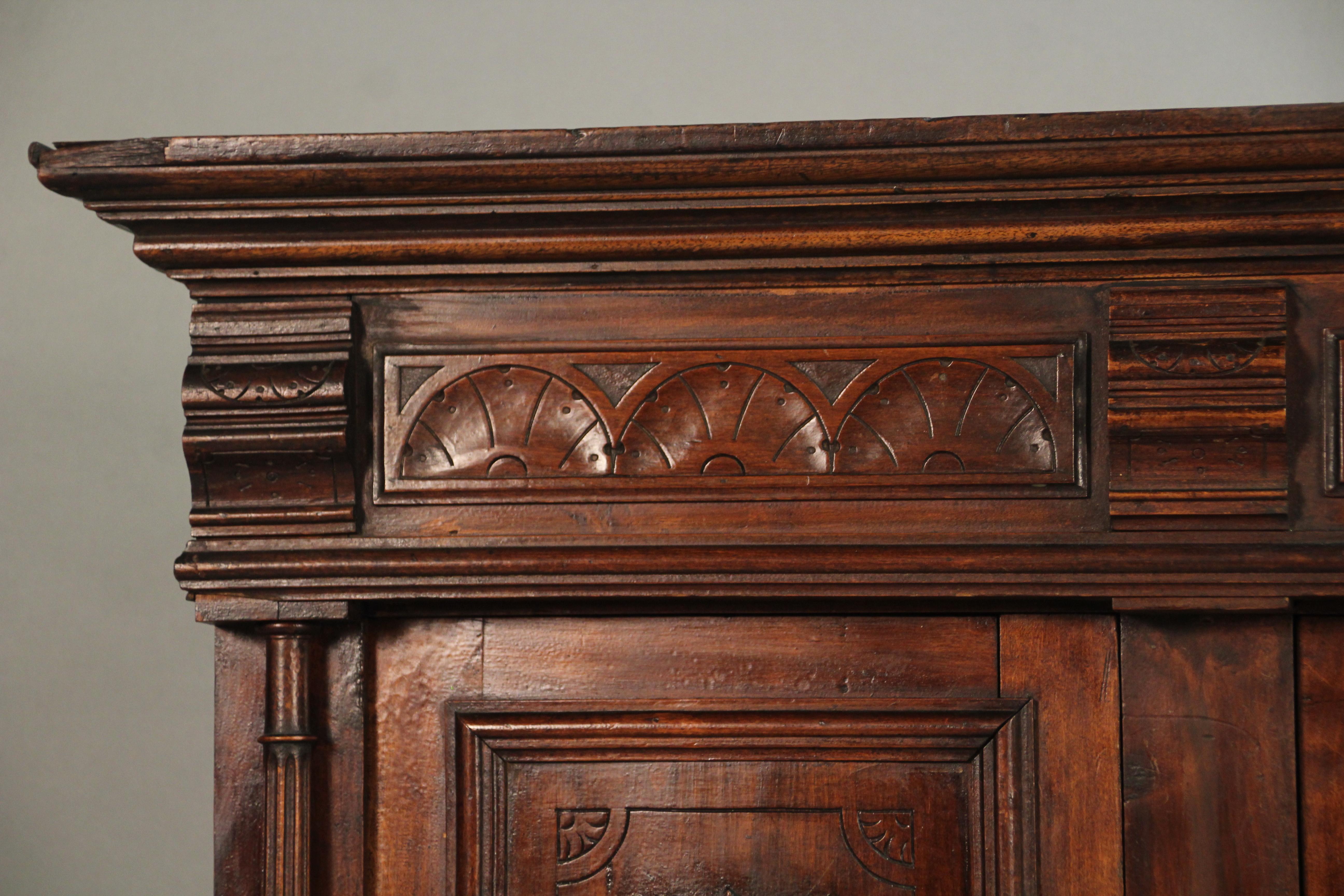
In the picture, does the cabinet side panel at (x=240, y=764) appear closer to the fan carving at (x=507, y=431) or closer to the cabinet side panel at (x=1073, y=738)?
the fan carving at (x=507, y=431)

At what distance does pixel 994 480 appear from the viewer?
3.11 ft

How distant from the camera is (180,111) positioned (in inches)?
65.5

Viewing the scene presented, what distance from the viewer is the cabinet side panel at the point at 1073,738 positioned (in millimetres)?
948

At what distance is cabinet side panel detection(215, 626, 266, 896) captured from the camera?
967mm

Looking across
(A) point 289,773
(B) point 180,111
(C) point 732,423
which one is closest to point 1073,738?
(C) point 732,423

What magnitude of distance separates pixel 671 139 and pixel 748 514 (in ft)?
1.02

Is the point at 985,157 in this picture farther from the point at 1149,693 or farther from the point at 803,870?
the point at 803,870

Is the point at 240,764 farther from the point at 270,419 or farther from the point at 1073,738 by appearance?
the point at 1073,738

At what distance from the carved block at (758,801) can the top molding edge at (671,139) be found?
460 millimetres

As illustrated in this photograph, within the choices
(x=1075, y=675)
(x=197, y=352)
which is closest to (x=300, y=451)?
(x=197, y=352)

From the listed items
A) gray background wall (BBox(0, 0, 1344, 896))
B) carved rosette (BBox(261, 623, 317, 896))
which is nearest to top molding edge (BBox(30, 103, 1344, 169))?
carved rosette (BBox(261, 623, 317, 896))

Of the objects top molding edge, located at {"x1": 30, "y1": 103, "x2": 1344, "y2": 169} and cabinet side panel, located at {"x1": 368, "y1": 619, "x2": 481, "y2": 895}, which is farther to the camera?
cabinet side panel, located at {"x1": 368, "y1": 619, "x2": 481, "y2": 895}

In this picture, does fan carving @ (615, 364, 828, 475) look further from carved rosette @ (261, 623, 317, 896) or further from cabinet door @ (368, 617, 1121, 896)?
carved rosette @ (261, 623, 317, 896)

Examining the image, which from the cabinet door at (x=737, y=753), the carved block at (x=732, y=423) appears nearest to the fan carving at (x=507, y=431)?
the carved block at (x=732, y=423)
